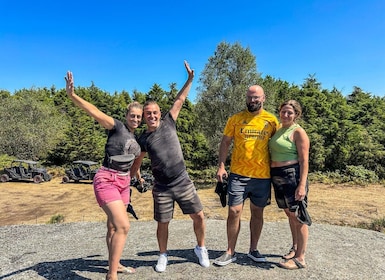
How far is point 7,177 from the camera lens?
774 inches

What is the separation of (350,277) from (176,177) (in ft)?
7.61

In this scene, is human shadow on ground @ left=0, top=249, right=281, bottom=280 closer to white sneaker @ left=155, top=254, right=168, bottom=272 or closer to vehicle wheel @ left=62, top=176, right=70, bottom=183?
white sneaker @ left=155, top=254, right=168, bottom=272

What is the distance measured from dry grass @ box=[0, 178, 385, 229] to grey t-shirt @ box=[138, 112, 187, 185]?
16.3 feet

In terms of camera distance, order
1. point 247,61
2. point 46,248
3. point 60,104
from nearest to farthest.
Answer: point 46,248, point 247,61, point 60,104

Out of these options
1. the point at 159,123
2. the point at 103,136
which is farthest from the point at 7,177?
the point at 159,123

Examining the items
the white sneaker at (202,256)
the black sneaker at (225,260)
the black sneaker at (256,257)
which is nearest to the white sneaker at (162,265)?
the white sneaker at (202,256)

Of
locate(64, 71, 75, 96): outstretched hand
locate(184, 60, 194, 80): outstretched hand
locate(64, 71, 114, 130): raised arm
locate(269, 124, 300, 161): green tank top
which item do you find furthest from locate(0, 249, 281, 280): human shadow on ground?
locate(184, 60, 194, 80): outstretched hand

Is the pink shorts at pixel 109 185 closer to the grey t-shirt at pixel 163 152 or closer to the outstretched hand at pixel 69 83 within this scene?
the grey t-shirt at pixel 163 152

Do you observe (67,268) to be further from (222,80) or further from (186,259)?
(222,80)

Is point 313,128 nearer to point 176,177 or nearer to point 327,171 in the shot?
point 327,171

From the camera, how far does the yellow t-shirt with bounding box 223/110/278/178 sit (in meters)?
3.56

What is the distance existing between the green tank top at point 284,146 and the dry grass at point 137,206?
5.36 meters

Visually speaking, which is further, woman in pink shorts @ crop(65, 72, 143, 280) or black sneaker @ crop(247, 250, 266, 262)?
black sneaker @ crop(247, 250, 266, 262)

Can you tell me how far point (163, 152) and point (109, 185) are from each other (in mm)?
665
